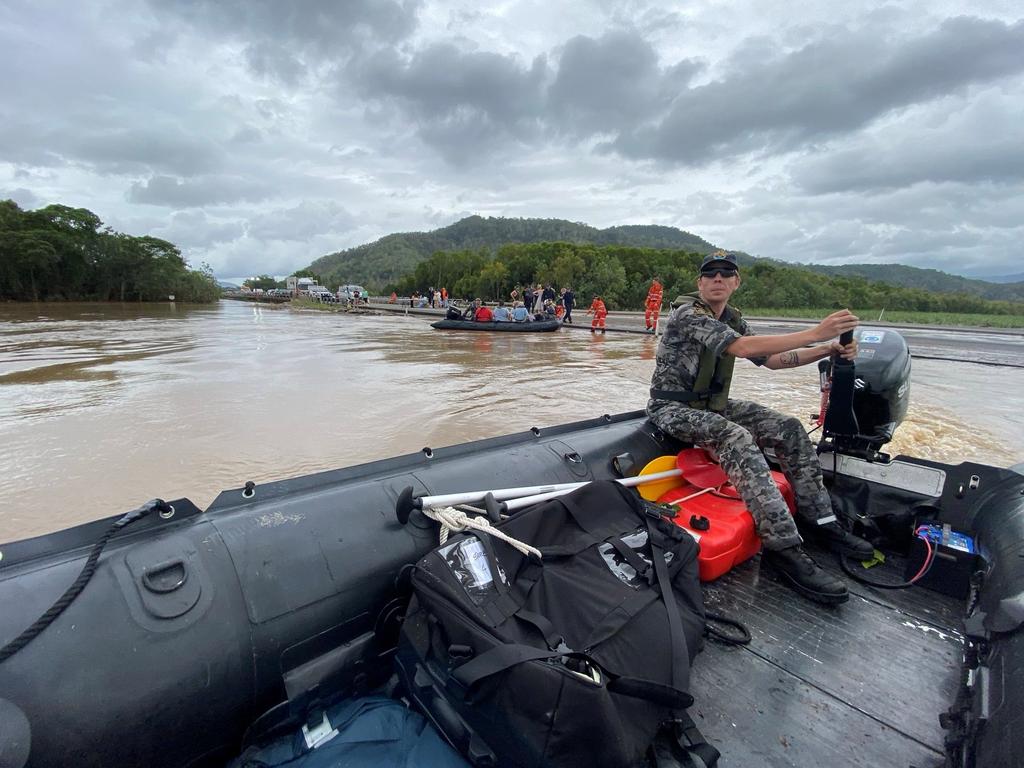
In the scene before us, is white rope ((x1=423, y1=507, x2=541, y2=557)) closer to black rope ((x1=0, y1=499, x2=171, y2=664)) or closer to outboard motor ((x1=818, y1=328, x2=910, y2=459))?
black rope ((x1=0, y1=499, x2=171, y2=664))

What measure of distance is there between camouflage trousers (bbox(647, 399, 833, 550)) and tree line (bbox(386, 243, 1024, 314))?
124 feet

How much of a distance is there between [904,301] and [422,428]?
222ft

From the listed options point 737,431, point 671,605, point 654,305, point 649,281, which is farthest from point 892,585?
point 649,281

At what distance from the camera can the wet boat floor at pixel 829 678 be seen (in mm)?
1359

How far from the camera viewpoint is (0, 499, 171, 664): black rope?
42.6 inches

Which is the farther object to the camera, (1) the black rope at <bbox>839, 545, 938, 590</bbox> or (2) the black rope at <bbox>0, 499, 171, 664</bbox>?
(1) the black rope at <bbox>839, 545, 938, 590</bbox>

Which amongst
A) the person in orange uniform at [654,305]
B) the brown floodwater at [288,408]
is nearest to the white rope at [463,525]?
the brown floodwater at [288,408]

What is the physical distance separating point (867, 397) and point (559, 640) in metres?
2.30

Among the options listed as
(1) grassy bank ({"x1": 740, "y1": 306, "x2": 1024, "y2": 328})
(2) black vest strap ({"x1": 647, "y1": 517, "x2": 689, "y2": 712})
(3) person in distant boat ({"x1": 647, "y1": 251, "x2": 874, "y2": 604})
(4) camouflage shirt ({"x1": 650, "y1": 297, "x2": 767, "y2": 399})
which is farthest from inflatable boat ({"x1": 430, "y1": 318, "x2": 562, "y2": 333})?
(1) grassy bank ({"x1": 740, "y1": 306, "x2": 1024, "y2": 328})

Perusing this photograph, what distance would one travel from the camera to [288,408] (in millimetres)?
6238

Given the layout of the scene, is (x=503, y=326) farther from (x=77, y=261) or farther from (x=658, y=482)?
(x=77, y=261)

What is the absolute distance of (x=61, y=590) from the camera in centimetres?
121

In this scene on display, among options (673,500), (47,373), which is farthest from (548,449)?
(47,373)

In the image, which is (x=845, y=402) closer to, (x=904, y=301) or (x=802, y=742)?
(x=802, y=742)
